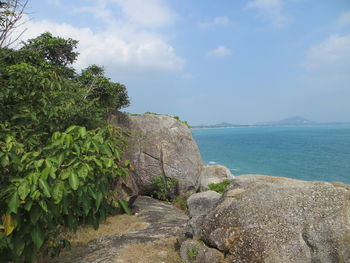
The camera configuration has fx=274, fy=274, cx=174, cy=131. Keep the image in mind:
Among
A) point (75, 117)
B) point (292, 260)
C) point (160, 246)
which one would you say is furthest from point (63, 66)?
point (292, 260)

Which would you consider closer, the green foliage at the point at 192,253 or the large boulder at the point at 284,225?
the large boulder at the point at 284,225

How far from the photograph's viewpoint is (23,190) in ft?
10.8

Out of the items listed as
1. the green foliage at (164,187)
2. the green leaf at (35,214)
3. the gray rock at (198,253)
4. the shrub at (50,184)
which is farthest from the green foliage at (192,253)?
the green foliage at (164,187)

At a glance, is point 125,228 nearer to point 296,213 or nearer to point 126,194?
point 126,194

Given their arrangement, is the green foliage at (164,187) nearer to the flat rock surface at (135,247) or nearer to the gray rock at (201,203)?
the flat rock surface at (135,247)

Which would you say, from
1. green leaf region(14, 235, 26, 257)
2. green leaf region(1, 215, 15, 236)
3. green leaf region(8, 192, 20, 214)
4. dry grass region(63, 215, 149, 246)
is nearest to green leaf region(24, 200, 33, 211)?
green leaf region(8, 192, 20, 214)

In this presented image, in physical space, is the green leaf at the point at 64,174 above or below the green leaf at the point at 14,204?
above

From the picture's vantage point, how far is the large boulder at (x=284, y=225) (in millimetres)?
6371

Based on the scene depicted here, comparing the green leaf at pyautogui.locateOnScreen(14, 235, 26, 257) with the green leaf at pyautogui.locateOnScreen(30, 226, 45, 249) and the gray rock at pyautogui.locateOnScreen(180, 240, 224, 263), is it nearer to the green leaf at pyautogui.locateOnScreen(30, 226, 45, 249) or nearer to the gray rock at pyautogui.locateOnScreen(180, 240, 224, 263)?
the green leaf at pyautogui.locateOnScreen(30, 226, 45, 249)

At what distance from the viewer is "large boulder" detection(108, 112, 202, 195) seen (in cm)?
1684

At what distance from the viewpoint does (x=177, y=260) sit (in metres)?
A: 7.63

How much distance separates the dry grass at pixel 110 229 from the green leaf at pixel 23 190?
22.4 feet

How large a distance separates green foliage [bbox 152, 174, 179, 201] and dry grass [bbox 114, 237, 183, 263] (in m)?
7.73

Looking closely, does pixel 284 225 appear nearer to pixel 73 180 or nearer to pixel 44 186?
pixel 73 180
